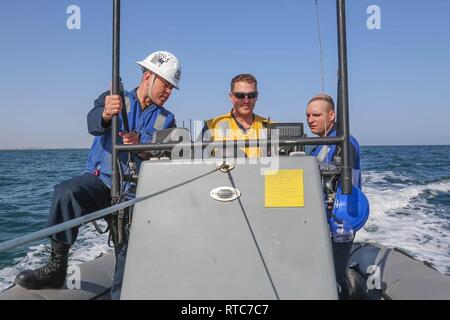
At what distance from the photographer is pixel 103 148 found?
2.83m

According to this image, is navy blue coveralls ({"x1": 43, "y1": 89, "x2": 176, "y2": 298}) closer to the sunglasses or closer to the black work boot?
the black work boot

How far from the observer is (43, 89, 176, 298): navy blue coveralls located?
94.0 inches

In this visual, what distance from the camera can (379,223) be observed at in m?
8.76

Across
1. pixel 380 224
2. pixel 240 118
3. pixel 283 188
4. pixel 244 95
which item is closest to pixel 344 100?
pixel 283 188

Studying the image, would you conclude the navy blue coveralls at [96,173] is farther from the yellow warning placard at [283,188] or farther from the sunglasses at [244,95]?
the yellow warning placard at [283,188]

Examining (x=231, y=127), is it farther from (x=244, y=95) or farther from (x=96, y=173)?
(x=96, y=173)

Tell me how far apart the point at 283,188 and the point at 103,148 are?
1490 millimetres

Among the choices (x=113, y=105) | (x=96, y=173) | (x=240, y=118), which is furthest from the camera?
(x=240, y=118)

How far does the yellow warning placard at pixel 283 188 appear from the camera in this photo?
1834 millimetres

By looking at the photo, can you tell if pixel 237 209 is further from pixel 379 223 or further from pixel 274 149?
pixel 379 223

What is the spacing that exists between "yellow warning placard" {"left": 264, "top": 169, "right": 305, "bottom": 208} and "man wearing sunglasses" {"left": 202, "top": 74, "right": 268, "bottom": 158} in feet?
3.80

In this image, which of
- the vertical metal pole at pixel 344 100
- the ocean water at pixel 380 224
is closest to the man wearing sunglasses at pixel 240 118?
the vertical metal pole at pixel 344 100
